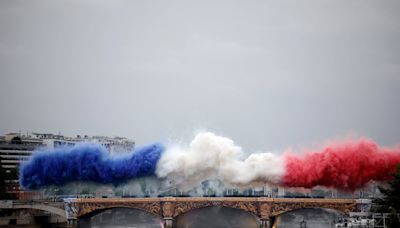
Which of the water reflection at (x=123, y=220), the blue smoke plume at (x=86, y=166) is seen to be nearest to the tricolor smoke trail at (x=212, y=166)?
the blue smoke plume at (x=86, y=166)

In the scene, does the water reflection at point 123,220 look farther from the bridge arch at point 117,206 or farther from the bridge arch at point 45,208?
the bridge arch at point 117,206

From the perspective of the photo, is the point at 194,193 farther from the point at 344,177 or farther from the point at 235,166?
the point at 344,177

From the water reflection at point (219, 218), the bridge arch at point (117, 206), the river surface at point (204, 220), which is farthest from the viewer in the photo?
the water reflection at point (219, 218)

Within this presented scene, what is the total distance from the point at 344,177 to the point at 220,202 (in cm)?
2319

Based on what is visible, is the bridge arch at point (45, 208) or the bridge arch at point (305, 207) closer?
the bridge arch at point (305, 207)

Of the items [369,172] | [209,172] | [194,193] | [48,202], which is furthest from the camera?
[194,193]

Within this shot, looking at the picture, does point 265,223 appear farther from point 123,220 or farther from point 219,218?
point 123,220

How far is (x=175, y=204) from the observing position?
12256cm

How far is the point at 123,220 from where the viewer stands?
555ft

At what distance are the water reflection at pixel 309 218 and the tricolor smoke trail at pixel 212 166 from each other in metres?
41.1

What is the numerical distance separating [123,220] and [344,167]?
3007 inches

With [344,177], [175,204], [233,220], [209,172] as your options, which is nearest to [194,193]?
[233,220]

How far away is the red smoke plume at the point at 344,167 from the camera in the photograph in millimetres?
106562

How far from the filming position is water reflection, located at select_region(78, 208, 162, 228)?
153 meters
